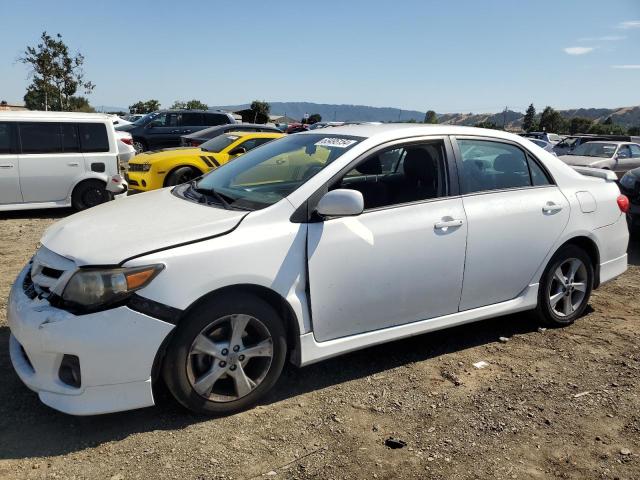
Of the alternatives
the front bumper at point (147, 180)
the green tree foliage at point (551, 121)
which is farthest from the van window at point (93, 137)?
the green tree foliage at point (551, 121)

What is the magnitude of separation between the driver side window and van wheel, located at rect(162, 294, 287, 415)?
1013 millimetres

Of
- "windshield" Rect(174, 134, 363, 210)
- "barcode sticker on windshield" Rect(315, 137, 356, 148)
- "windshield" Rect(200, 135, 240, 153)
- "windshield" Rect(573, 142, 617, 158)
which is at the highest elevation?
"barcode sticker on windshield" Rect(315, 137, 356, 148)

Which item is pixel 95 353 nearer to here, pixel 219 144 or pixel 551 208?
pixel 551 208

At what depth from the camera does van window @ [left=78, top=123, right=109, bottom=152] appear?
937cm

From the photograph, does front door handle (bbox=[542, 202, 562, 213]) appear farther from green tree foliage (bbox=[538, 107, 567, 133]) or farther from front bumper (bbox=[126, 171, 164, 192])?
green tree foliage (bbox=[538, 107, 567, 133])

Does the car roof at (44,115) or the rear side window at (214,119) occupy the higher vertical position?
the car roof at (44,115)

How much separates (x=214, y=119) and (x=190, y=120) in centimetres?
88

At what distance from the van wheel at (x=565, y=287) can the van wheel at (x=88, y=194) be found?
293 inches

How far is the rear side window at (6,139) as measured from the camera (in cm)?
872

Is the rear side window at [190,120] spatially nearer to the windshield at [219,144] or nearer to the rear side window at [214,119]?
the rear side window at [214,119]

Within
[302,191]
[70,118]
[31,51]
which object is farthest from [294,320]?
[31,51]

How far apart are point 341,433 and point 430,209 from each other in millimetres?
1546

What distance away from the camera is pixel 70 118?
9281 mm

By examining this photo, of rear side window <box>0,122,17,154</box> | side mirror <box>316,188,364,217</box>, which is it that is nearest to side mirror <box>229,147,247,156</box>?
rear side window <box>0,122,17,154</box>
